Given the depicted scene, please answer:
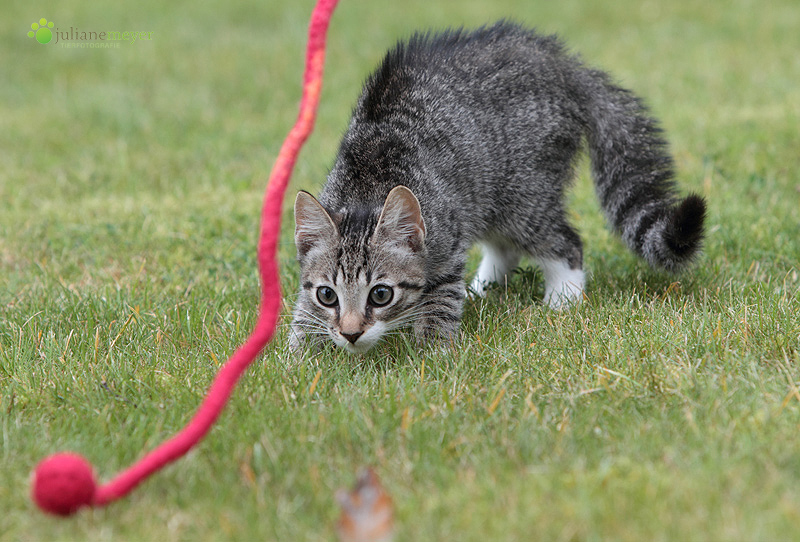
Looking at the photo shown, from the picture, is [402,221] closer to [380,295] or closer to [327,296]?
[380,295]

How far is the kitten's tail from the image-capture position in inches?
171

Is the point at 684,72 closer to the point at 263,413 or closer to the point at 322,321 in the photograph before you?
the point at 322,321

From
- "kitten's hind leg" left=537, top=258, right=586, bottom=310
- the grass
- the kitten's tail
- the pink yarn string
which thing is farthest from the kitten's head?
the kitten's tail

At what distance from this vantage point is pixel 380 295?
386cm

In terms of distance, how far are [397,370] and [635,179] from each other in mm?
1957

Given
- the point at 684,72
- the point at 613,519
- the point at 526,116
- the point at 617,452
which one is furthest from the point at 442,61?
the point at 684,72

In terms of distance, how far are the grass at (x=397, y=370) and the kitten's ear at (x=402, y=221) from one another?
0.55 m

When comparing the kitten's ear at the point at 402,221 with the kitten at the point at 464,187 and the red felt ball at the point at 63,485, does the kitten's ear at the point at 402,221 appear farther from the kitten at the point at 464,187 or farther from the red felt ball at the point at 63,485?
the red felt ball at the point at 63,485

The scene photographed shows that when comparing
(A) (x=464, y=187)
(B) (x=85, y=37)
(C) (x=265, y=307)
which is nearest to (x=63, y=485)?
(C) (x=265, y=307)

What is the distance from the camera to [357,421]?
10.4 feet

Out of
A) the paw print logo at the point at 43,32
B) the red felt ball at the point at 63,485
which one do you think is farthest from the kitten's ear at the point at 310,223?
the paw print logo at the point at 43,32

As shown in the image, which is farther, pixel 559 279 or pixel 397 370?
pixel 559 279

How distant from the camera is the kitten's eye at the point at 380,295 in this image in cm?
383

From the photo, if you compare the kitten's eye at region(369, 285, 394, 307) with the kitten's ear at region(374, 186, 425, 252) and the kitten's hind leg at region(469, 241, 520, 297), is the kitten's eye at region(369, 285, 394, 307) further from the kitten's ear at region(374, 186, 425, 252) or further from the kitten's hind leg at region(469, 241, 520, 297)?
the kitten's hind leg at region(469, 241, 520, 297)
